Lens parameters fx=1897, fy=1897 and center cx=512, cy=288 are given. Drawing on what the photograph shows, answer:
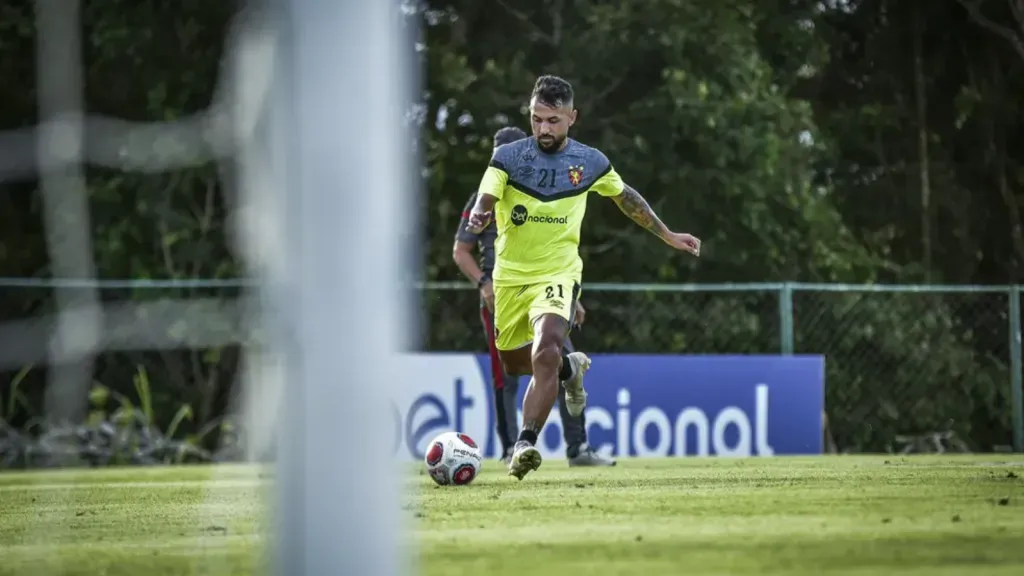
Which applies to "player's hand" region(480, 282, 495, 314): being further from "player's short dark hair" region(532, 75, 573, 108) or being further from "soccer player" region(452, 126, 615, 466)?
"player's short dark hair" region(532, 75, 573, 108)

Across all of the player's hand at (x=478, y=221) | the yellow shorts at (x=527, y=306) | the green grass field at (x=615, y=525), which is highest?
the player's hand at (x=478, y=221)

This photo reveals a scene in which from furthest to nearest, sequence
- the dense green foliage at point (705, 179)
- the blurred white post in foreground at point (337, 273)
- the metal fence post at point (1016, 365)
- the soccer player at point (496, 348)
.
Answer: the dense green foliage at point (705, 179) < the metal fence post at point (1016, 365) < the soccer player at point (496, 348) < the blurred white post in foreground at point (337, 273)

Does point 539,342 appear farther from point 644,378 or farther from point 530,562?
point 644,378

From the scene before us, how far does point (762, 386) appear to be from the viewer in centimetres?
1590

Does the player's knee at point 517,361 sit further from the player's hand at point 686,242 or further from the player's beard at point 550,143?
the player's beard at point 550,143

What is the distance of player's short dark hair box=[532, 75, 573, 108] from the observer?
909 centimetres

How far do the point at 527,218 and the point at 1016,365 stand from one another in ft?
31.5

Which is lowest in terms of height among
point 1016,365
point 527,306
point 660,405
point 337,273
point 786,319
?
point 660,405

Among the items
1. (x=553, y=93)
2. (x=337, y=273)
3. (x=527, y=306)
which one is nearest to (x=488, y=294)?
(x=527, y=306)

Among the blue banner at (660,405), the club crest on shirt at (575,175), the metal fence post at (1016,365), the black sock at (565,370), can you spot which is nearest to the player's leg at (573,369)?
the black sock at (565,370)

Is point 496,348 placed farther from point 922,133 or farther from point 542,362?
point 922,133

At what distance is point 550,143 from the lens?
9.21m

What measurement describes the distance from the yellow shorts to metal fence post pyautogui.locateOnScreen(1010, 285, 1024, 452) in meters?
8.95

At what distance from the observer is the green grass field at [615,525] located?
194 inches
